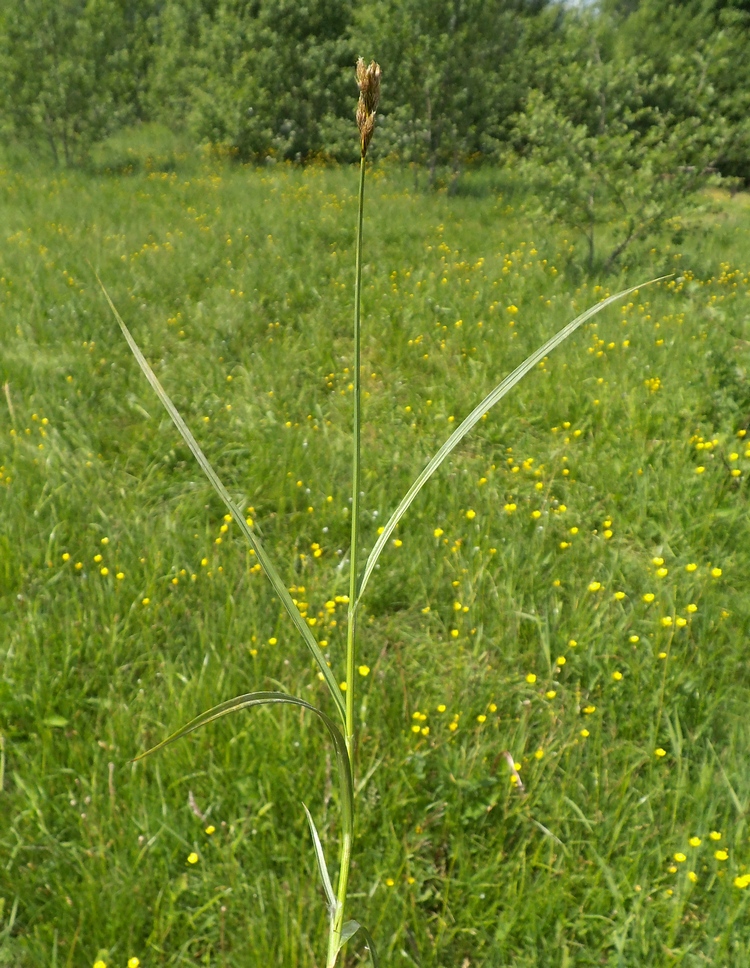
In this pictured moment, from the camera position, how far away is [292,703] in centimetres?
87

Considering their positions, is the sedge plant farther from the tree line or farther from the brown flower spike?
the tree line

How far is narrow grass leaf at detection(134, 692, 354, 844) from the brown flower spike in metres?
0.58

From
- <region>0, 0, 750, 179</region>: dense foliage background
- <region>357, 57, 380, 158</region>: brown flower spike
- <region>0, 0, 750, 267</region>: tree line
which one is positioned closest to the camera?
<region>357, 57, 380, 158</region>: brown flower spike

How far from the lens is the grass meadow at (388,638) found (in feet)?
5.26

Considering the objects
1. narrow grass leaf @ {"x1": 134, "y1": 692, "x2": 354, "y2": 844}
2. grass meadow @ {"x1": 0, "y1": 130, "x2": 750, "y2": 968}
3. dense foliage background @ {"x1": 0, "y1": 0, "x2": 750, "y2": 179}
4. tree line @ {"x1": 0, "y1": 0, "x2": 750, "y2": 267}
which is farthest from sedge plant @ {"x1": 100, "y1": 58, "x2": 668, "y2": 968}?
dense foliage background @ {"x1": 0, "y1": 0, "x2": 750, "y2": 179}

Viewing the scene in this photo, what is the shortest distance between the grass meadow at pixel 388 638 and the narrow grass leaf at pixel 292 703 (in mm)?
817

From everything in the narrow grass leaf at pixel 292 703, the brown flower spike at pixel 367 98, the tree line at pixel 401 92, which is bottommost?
the narrow grass leaf at pixel 292 703

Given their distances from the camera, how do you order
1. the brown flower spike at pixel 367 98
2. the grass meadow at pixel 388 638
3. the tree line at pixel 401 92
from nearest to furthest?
1. the brown flower spike at pixel 367 98
2. the grass meadow at pixel 388 638
3. the tree line at pixel 401 92

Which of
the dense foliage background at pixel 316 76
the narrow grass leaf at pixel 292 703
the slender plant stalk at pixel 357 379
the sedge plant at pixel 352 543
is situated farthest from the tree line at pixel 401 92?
the narrow grass leaf at pixel 292 703

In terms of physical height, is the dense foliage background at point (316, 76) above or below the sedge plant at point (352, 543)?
above

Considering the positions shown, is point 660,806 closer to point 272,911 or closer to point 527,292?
point 272,911

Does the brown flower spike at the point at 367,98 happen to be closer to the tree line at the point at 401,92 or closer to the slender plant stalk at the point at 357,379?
the slender plant stalk at the point at 357,379

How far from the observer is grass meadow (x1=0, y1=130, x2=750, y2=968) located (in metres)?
1.60

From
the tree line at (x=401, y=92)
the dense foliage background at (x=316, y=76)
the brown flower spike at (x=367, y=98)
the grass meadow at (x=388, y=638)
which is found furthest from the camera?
the dense foliage background at (x=316, y=76)
